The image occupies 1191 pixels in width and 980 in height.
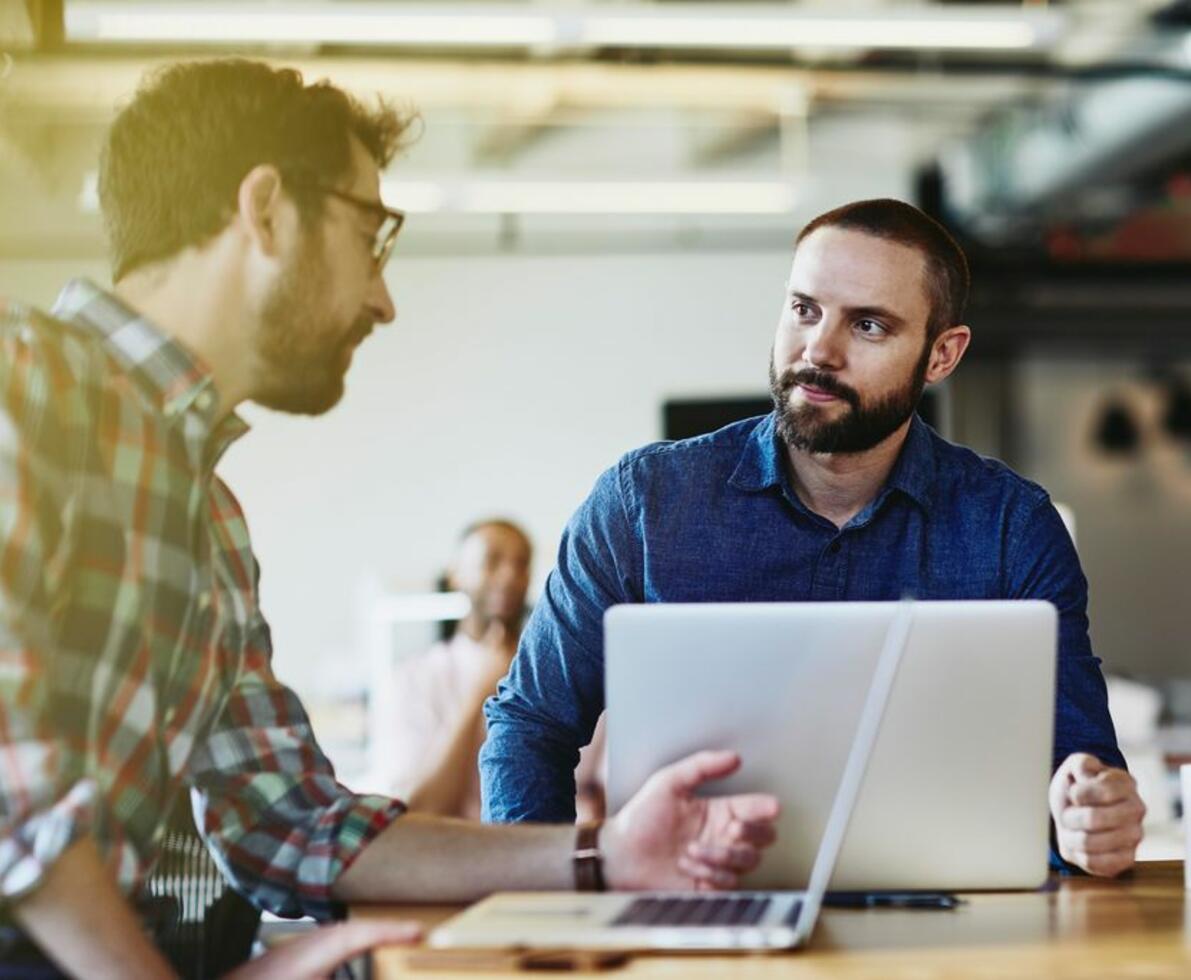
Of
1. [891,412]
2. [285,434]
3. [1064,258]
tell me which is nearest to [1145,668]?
[1064,258]

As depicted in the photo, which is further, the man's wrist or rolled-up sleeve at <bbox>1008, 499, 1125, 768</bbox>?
rolled-up sleeve at <bbox>1008, 499, 1125, 768</bbox>

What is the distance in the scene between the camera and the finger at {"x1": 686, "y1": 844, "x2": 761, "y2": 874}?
1.79 metres

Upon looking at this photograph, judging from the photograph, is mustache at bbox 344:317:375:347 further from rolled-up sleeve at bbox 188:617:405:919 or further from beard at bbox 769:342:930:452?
beard at bbox 769:342:930:452

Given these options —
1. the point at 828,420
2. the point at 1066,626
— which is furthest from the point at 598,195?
the point at 1066,626

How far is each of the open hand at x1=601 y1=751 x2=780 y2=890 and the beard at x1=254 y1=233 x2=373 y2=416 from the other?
A: 23.3 inches

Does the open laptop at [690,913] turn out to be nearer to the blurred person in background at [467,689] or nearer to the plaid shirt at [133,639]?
the plaid shirt at [133,639]

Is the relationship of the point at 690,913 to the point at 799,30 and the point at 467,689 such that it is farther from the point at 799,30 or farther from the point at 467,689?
the point at 799,30

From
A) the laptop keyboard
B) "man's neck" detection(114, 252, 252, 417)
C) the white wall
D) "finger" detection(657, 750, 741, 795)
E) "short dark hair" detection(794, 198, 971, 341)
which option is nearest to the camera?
the laptop keyboard

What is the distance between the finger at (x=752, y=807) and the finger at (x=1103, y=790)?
19.3 inches

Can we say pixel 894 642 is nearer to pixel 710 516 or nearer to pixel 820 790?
pixel 820 790

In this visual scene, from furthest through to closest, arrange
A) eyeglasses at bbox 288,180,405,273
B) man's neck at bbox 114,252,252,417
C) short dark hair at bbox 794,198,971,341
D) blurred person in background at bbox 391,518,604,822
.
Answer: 1. blurred person in background at bbox 391,518,604,822
2. short dark hair at bbox 794,198,971,341
3. eyeglasses at bbox 288,180,405,273
4. man's neck at bbox 114,252,252,417

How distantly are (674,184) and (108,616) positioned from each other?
5.94 m

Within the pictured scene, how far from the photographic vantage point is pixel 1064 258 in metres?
9.11

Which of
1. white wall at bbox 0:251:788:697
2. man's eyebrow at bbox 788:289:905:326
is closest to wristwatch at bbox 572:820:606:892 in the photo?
man's eyebrow at bbox 788:289:905:326
